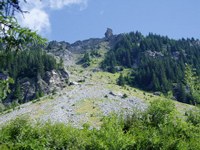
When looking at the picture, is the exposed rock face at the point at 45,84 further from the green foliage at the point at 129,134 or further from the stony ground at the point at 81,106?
the green foliage at the point at 129,134

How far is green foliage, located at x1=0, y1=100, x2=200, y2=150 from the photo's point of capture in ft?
136

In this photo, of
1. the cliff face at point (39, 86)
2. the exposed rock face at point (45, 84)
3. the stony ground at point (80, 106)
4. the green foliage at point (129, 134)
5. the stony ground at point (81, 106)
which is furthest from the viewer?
the exposed rock face at point (45, 84)

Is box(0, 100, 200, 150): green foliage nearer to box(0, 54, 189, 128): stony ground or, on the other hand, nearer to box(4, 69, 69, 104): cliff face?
box(0, 54, 189, 128): stony ground

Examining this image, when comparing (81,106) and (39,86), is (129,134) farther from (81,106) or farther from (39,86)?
(39,86)

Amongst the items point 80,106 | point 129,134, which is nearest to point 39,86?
point 80,106

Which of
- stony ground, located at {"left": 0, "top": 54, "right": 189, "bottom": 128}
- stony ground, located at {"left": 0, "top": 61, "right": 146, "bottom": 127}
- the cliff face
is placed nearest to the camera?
stony ground, located at {"left": 0, "top": 54, "right": 189, "bottom": 128}

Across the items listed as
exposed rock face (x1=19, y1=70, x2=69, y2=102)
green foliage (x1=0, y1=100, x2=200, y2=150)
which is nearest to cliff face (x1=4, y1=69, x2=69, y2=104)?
exposed rock face (x1=19, y1=70, x2=69, y2=102)

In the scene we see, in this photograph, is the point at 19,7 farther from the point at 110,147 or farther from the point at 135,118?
the point at 135,118

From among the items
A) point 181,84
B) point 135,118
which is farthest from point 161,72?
point 135,118

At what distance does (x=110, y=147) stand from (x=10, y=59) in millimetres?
31761

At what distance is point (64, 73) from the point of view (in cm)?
16362

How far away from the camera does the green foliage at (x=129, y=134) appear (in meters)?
41.5

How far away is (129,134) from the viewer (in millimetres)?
46125

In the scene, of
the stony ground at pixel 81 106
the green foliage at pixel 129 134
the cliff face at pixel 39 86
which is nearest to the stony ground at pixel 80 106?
the stony ground at pixel 81 106
